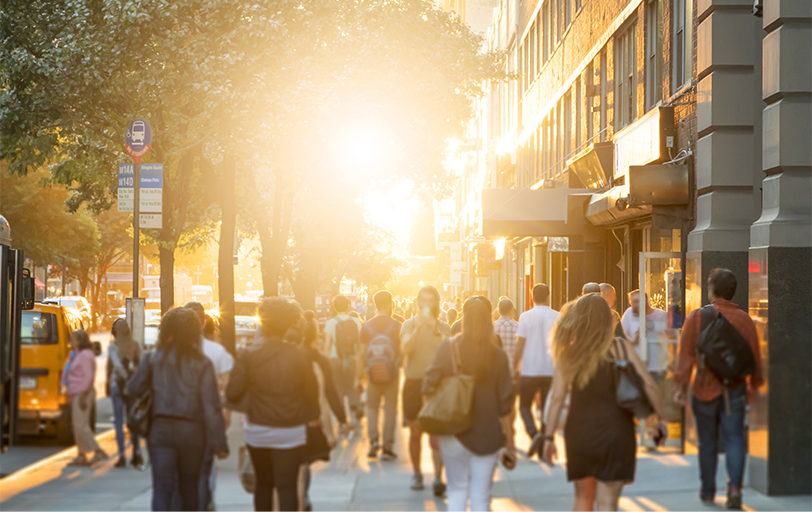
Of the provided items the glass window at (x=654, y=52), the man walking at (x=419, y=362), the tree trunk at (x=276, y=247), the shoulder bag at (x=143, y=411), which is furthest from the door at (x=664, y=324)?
the tree trunk at (x=276, y=247)

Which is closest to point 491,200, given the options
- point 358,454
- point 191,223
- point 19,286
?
point 191,223

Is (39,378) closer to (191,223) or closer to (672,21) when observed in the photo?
(672,21)

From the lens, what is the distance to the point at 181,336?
18.4ft

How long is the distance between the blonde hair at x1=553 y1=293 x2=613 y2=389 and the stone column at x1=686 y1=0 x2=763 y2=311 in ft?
21.5

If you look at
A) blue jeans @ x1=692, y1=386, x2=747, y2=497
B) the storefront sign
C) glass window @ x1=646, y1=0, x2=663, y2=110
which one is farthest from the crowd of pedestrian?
glass window @ x1=646, y1=0, x2=663, y2=110

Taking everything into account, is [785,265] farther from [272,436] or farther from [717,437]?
[272,436]

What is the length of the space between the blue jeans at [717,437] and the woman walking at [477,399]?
4.79 ft

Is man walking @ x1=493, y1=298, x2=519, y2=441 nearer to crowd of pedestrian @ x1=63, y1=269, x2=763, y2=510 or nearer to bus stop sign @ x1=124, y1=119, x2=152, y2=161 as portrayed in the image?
crowd of pedestrian @ x1=63, y1=269, x2=763, y2=510

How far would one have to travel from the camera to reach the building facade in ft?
26.1

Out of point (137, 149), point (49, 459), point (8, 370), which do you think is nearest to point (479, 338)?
point (49, 459)

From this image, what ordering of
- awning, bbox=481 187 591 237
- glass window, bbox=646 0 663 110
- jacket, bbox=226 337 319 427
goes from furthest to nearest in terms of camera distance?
awning, bbox=481 187 591 237, glass window, bbox=646 0 663 110, jacket, bbox=226 337 319 427

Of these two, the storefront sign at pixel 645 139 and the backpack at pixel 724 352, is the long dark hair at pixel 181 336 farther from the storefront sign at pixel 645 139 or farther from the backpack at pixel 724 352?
the storefront sign at pixel 645 139

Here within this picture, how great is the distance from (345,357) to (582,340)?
1.49 m

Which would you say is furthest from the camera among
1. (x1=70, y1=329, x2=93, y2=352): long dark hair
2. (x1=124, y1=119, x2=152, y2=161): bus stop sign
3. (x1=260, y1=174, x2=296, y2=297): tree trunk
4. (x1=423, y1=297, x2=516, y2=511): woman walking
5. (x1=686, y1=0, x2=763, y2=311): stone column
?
(x1=260, y1=174, x2=296, y2=297): tree trunk
